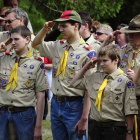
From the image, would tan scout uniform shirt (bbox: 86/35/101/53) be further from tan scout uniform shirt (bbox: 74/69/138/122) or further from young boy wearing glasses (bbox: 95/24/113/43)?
young boy wearing glasses (bbox: 95/24/113/43)

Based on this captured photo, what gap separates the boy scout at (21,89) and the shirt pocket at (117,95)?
1108 millimetres

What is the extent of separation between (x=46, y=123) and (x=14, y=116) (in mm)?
3638

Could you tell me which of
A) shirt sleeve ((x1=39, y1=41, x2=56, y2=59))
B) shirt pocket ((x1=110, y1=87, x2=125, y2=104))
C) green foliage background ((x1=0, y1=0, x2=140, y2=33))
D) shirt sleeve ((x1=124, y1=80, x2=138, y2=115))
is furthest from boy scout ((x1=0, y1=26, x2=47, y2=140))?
green foliage background ((x1=0, y1=0, x2=140, y2=33))

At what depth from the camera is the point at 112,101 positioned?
498 cm

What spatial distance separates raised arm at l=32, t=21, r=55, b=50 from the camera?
17.9 ft

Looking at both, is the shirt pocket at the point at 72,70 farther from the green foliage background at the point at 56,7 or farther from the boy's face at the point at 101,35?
the green foliage background at the point at 56,7

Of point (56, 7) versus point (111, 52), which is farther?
point (56, 7)

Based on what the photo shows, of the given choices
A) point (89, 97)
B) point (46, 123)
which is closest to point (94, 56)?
point (89, 97)

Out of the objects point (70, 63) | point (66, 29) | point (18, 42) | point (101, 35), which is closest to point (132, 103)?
point (70, 63)

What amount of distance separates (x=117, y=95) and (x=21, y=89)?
1.35 meters

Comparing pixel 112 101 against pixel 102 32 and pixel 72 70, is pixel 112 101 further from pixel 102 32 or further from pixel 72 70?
pixel 102 32

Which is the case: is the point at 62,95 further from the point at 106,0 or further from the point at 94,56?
the point at 106,0

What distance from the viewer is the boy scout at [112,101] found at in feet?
16.3

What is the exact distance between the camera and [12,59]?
5.76 m
